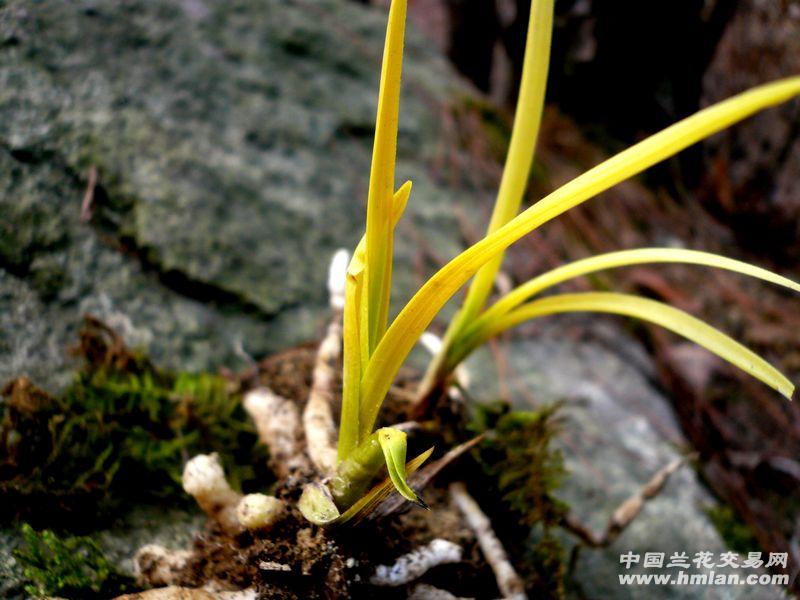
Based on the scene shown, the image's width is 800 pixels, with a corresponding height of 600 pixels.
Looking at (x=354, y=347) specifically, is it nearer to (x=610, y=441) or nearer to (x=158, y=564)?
(x=158, y=564)

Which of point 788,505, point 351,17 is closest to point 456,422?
point 788,505

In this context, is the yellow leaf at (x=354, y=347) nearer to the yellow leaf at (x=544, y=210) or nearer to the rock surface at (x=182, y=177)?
the yellow leaf at (x=544, y=210)

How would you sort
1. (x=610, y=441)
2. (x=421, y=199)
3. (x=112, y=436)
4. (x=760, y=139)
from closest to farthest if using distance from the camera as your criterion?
1. (x=112, y=436)
2. (x=610, y=441)
3. (x=421, y=199)
4. (x=760, y=139)

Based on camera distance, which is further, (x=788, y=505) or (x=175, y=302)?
(x=788, y=505)

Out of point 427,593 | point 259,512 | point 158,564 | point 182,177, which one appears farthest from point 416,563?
point 182,177

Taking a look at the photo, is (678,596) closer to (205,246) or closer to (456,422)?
(456,422)

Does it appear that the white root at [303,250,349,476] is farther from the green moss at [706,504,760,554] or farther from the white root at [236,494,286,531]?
the green moss at [706,504,760,554]

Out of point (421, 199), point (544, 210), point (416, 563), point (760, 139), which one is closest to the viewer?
point (544, 210)

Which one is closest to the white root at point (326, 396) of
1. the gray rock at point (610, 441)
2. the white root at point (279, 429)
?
the white root at point (279, 429)
